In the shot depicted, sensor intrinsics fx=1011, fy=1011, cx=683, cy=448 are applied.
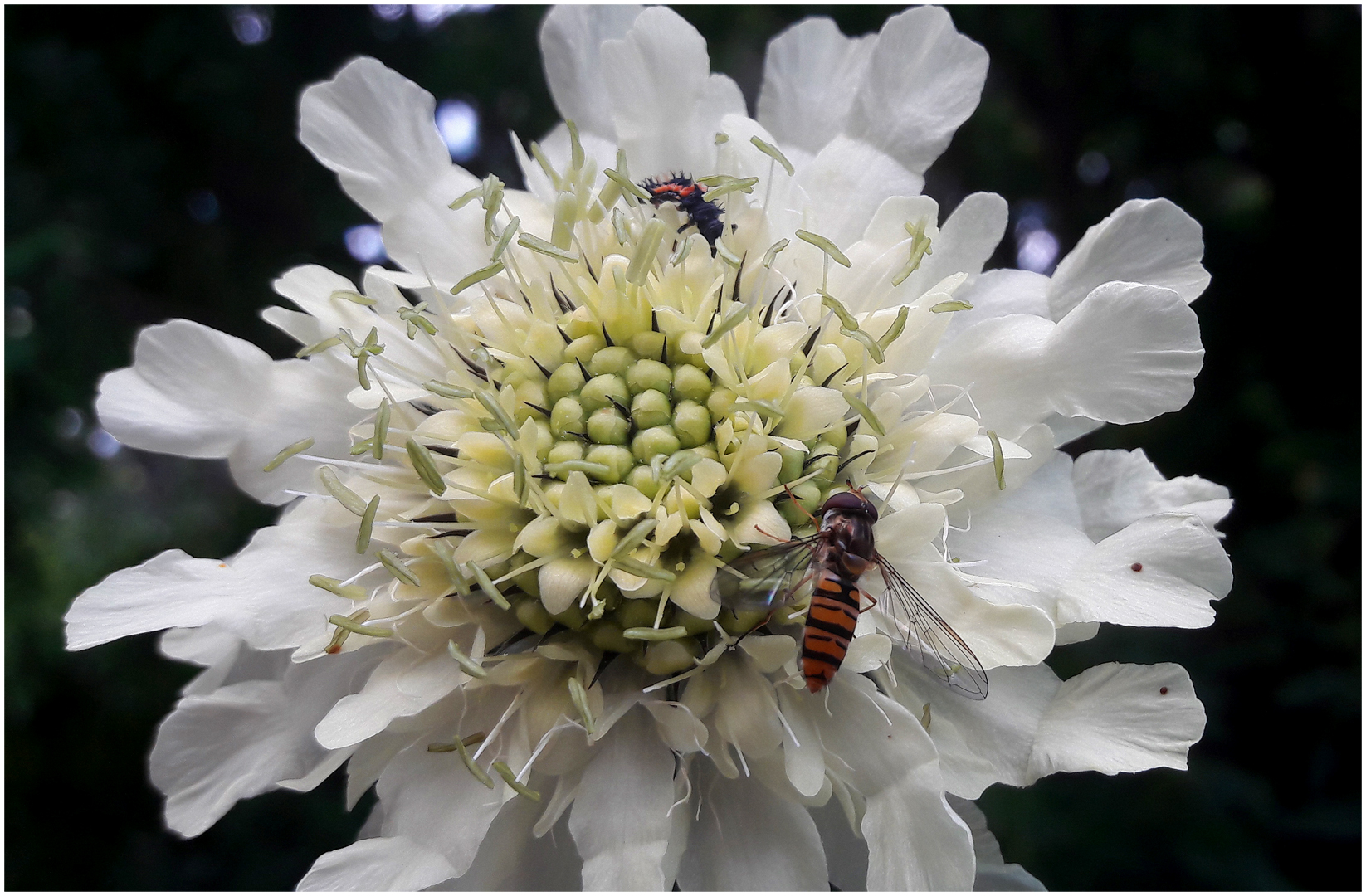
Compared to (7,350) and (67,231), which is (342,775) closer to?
(7,350)

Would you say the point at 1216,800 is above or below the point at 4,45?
below

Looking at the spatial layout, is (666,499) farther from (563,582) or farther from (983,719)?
(983,719)

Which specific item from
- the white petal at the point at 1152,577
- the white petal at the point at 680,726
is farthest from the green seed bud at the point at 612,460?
the white petal at the point at 1152,577

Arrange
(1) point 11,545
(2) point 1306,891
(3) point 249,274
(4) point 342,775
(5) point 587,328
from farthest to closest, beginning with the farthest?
1. (3) point 249,274
2. (1) point 11,545
3. (2) point 1306,891
4. (4) point 342,775
5. (5) point 587,328

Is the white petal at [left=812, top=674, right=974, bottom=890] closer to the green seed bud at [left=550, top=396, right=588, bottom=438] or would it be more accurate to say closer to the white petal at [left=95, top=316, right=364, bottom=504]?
the green seed bud at [left=550, top=396, right=588, bottom=438]

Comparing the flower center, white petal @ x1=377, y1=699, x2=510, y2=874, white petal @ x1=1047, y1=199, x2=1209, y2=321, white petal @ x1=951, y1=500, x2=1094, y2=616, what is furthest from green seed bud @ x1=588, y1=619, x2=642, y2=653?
white petal @ x1=1047, y1=199, x2=1209, y2=321

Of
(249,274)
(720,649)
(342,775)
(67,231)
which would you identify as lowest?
(342,775)

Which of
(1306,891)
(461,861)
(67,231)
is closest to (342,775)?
(461,861)

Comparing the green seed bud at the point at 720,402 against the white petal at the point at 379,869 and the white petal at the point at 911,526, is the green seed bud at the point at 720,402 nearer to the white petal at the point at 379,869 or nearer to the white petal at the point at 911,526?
the white petal at the point at 911,526
